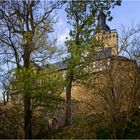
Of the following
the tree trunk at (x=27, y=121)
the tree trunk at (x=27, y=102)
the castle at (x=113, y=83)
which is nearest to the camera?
the castle at (x=113, y=83)

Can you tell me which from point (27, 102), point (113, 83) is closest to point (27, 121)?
point (27, 102)

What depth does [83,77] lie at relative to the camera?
1222 inches

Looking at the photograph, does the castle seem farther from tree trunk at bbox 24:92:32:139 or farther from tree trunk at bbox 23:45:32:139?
tree trunk at bbox 24:92:32:139

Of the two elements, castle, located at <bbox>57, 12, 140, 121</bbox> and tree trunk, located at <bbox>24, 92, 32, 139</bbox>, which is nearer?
castle, located at <bbox>57, 12, 140, 121</bbox>

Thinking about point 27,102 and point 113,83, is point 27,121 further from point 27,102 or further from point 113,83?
point 113,83

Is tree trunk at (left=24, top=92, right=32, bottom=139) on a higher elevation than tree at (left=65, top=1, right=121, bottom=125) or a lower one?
lower

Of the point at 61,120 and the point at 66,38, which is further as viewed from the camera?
the point at 61,120

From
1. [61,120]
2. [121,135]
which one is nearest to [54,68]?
[121,135]

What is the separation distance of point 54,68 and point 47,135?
6.20 meters

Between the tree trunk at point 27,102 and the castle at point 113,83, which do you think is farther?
the tree trunk at point 27,102

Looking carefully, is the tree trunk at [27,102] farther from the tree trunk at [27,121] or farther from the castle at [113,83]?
the castle at [113,83]

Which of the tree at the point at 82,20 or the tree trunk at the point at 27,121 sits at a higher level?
the tree at the point at 82,20

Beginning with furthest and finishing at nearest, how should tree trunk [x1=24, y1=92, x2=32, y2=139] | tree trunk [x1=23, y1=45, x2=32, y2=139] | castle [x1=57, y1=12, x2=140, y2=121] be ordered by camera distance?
tree trunk [x1=24, y1=92, x2=32, y2=139] < tree trunk [x1=23, y1=45, x2=32, y2=139] < castle [x1=57, y1=12, x2=140, y2=121]

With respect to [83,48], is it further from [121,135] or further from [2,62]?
[121,135]
